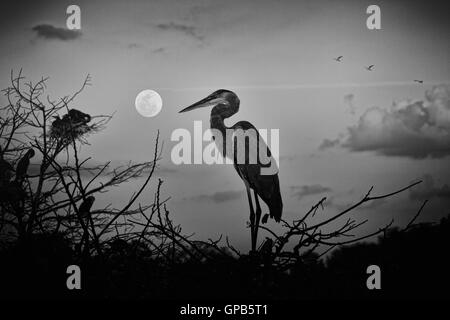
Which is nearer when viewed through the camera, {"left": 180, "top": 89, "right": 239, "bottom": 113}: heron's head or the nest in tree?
the nest in tree

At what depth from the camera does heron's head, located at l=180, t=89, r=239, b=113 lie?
11.1 ft

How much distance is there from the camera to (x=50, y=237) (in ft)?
5.61

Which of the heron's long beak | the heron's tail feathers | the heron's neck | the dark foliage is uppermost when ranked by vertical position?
the heron's long beak

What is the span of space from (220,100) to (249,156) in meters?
0.51

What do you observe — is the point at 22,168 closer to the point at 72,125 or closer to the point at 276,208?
the point at 72,125

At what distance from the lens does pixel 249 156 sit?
328 cm

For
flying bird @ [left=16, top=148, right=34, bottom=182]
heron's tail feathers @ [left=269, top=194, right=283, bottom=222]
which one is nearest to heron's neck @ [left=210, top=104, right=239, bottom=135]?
heron's tail feathers @ [left=269, top=194, right=283, bottom=222]

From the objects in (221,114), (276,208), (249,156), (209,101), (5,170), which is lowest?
(276,208)

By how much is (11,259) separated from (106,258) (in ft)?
1.28

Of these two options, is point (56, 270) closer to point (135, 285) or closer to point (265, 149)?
point (135, 285)

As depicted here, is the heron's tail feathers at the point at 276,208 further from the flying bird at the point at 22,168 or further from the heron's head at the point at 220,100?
the flying bird at the point at 22,168

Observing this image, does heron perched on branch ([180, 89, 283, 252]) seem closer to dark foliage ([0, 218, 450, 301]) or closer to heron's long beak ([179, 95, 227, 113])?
heron's long beak ([179, 95, 227, 113])

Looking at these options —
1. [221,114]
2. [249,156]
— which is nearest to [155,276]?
[249,156]
